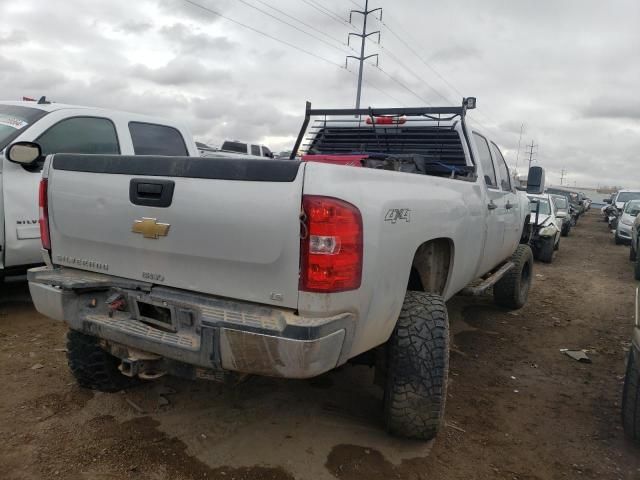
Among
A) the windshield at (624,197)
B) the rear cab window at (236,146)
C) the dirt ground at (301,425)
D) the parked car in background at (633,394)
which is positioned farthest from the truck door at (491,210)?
the windshield at (624,197)

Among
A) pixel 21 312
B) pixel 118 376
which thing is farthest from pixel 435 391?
pixel 21 312

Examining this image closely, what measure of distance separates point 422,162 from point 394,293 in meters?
2.05

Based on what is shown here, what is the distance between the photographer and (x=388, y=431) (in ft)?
9.73

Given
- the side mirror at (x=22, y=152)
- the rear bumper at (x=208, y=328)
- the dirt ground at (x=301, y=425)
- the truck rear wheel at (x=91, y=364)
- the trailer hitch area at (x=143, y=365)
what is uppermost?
the side mirror at (x=22, y=152)

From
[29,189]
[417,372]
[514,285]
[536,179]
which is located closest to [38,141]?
[29,189]

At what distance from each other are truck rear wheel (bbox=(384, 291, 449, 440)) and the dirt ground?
0.22m

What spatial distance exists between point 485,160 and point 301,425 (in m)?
2.94

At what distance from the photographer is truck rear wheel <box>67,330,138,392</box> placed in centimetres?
328

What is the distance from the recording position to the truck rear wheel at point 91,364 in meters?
3.28

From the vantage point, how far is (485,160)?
4.80m

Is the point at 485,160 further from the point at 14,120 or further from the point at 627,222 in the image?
the point at 627,222

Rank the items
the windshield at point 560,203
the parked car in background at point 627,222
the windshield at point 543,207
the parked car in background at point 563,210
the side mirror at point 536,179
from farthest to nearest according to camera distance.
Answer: the windshield at point 560,203 < the parked car in background at point 563,210 < the parked car in background at point 627,222 < the windshield at point 543,207 < the side mirror at point 536,179

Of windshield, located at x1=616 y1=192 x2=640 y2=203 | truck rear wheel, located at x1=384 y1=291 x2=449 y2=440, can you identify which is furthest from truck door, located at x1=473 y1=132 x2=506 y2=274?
windshield, located at x1=616 y1=192 x2=640 y2=203

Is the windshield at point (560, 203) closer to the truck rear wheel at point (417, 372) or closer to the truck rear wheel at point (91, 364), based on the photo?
the truck rear wheel at point (417, 372)
